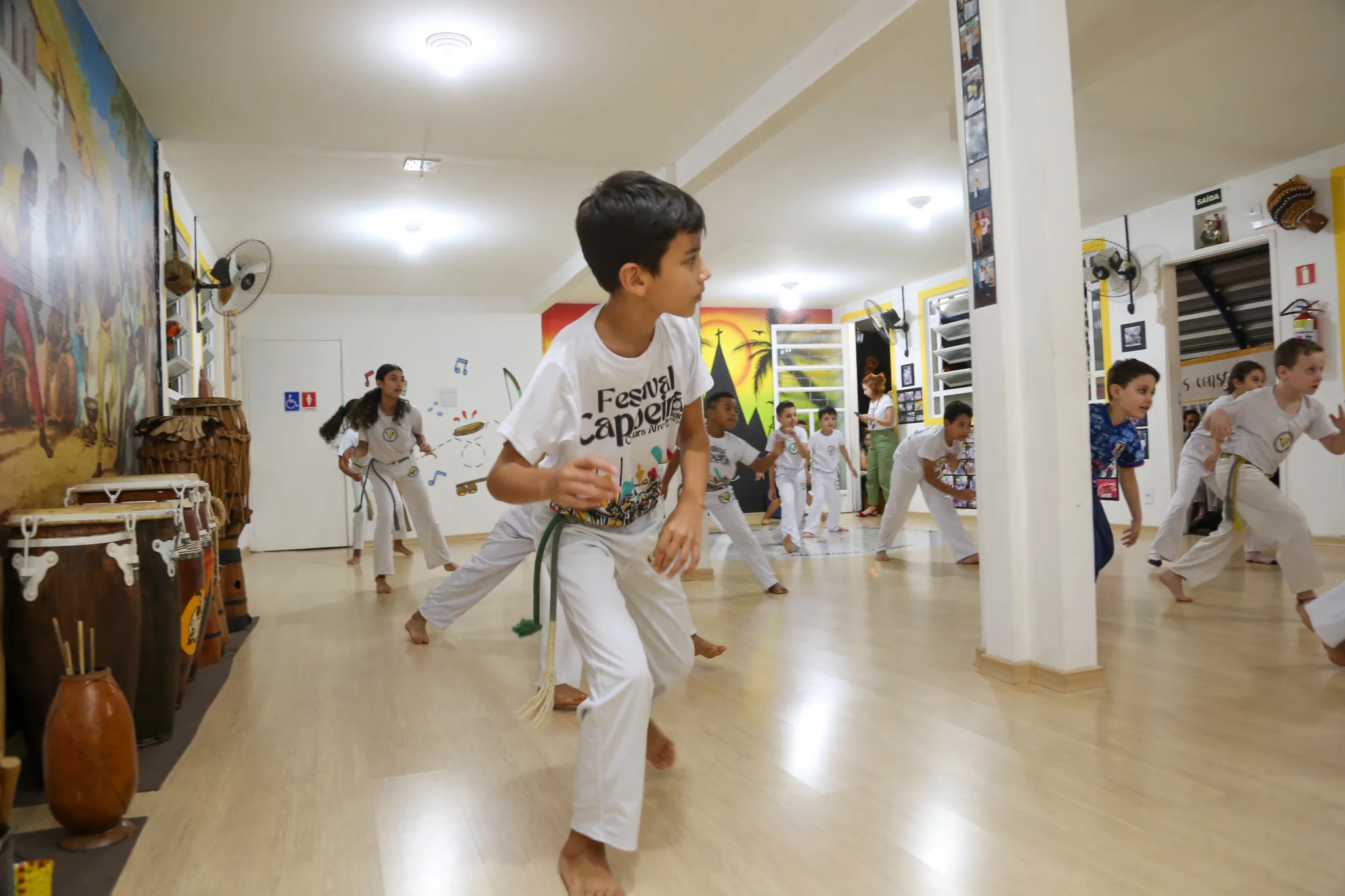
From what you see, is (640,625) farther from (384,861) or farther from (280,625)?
(280,625)

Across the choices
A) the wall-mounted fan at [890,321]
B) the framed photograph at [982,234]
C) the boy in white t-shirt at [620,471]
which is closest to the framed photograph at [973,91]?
the framed photograph at [982,234]

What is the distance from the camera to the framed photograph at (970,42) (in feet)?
10.3

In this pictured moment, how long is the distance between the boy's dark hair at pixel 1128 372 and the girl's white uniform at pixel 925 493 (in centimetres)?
224

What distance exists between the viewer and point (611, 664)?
1.67 metres

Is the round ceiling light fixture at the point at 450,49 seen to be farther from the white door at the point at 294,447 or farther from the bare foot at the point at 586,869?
the white door at the point at 294,447

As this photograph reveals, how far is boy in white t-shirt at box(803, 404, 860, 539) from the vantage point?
9.08m

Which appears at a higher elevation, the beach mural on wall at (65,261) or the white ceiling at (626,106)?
→ the white ceiling at (626,106)

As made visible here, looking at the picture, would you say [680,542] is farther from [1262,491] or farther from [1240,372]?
[1240,372]

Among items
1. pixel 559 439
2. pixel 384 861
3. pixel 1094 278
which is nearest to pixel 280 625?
pixel 384 861

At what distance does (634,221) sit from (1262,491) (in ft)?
12.1

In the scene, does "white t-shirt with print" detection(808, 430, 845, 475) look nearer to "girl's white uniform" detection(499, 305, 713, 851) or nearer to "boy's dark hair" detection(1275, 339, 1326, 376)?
"boy's dark hair" detection(1275, 339, 1326, 376)

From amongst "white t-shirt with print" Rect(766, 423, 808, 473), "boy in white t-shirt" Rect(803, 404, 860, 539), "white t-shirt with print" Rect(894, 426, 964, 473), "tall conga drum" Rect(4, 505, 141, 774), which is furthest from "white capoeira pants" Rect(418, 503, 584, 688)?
"boy in white t-shirt" Rect(803, 404, 860, 539)

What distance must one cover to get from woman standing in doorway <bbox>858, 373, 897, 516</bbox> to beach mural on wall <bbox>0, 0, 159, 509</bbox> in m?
8.35

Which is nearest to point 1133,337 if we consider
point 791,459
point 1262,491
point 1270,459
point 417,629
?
point 791,459
